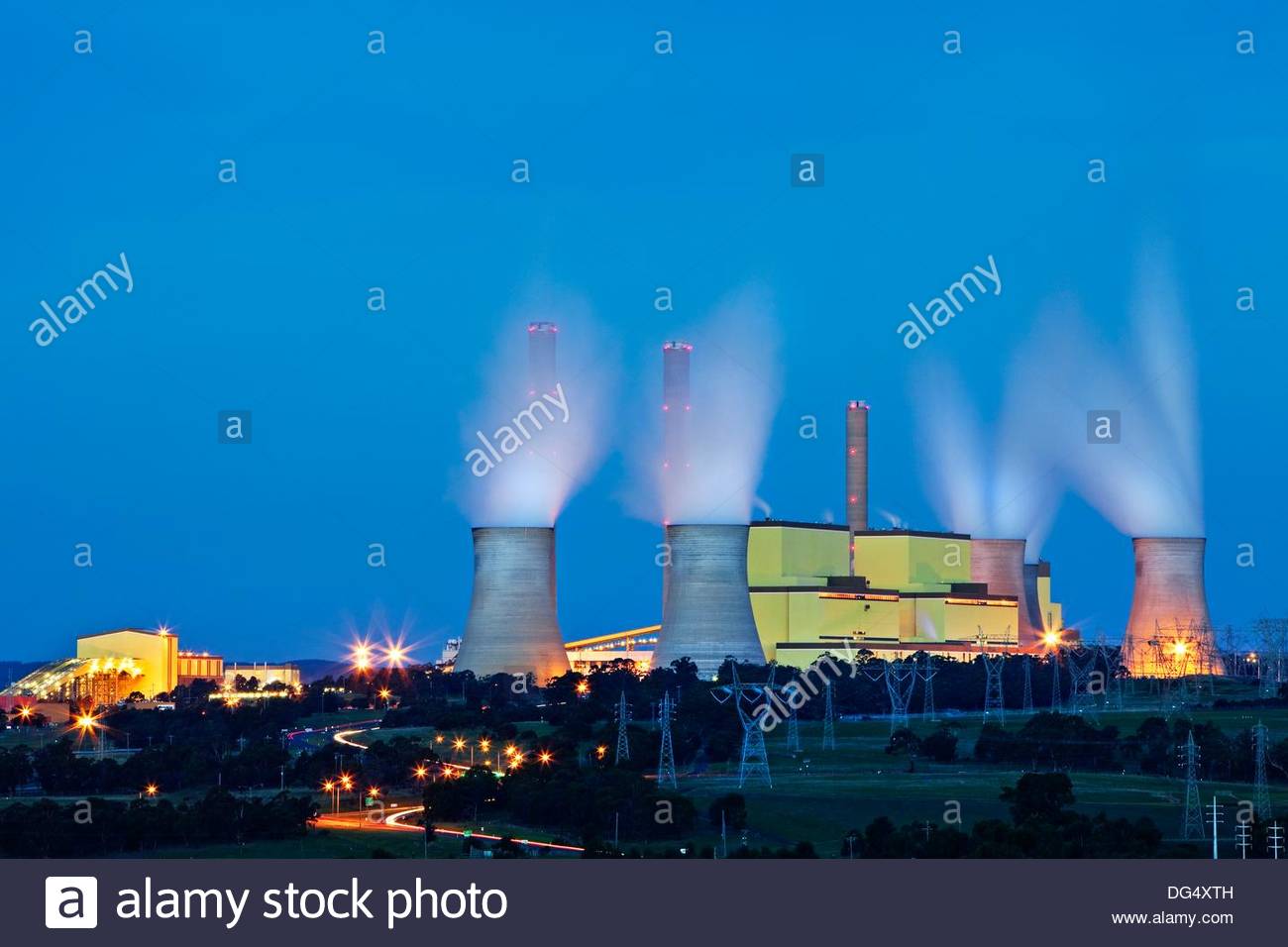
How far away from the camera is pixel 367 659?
116 metres

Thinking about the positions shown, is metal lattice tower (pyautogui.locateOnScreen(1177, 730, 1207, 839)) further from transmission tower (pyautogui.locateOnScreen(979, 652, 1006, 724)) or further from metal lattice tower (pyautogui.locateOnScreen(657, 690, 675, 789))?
transmission tower (pyautogui.locateOnScreen(979, 652, 1006, 724))

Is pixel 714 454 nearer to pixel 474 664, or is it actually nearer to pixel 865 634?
pixel 474 664

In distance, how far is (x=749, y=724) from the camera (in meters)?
61.4

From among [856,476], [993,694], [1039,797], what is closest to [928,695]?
[993,694]

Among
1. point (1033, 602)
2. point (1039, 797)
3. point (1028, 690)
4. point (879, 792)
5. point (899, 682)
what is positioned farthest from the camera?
point (1033, 602)

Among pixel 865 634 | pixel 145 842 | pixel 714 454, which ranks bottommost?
pixel 145 842

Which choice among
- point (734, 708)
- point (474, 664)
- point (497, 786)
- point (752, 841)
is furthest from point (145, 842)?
point (474, 664)

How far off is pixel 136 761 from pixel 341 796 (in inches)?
360

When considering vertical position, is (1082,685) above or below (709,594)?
below

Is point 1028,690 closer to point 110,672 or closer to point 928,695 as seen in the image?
point 928,695

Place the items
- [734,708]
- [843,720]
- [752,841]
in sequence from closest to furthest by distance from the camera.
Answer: [752,841] < [734,708] < [843,720]

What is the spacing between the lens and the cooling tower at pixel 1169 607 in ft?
330

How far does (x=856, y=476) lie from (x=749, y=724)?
55015mm

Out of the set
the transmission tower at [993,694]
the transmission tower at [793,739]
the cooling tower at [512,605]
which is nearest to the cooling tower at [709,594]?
the cooling tower at [512,605]
